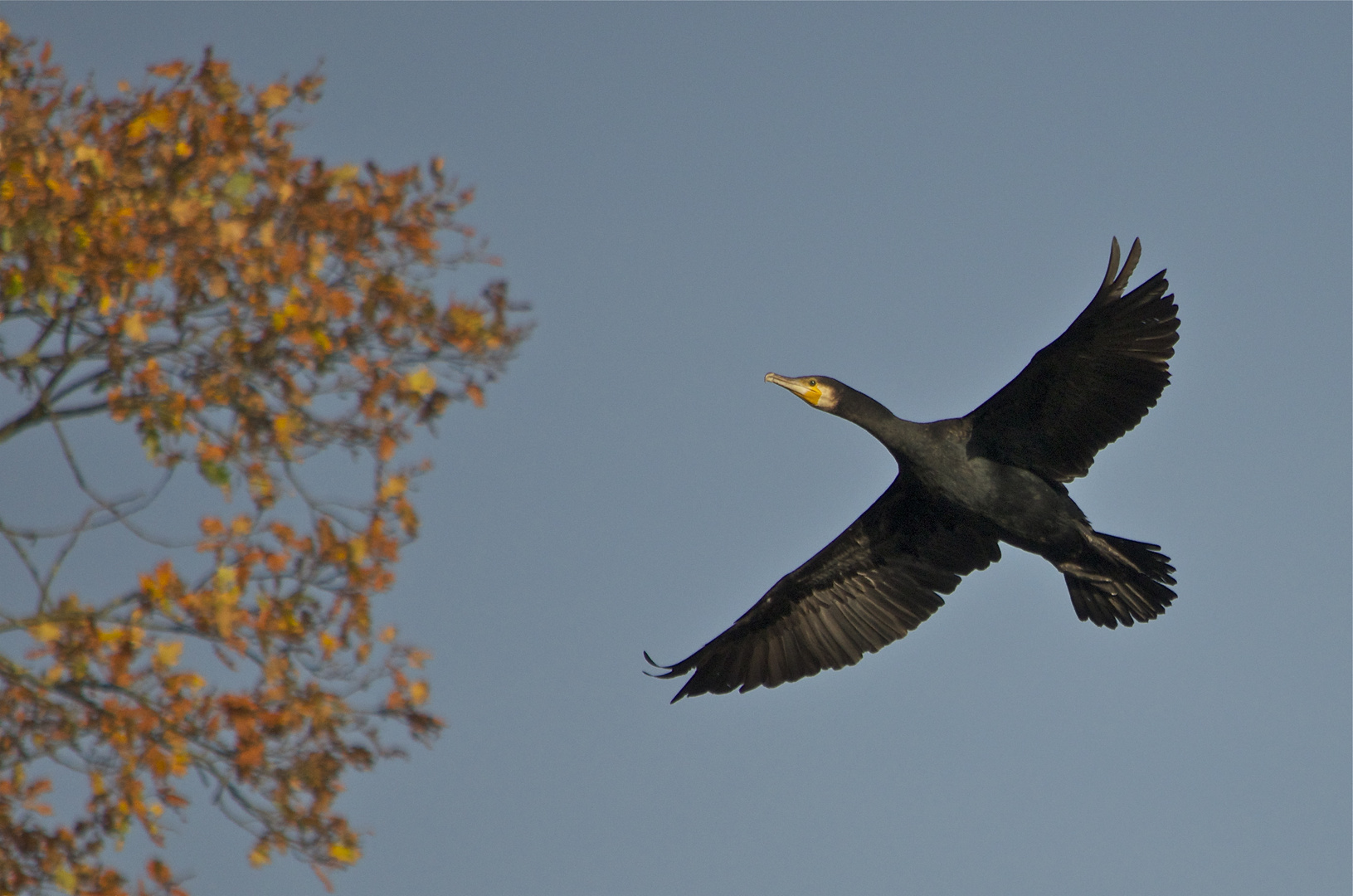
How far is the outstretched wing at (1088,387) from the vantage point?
696 centimetres

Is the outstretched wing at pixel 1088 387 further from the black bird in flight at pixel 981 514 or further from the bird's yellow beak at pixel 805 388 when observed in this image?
the bird's yellow beak at pixel 805 388

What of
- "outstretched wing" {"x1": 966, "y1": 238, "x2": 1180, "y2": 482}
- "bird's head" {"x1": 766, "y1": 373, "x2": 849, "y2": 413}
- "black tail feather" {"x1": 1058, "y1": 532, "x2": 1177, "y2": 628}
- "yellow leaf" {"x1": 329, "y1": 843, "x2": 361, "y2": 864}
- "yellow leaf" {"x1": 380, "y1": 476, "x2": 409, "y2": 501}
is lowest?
"yellow leaf" {"x1": 329, "y1": 843, "x2": 361, "y2": 864}

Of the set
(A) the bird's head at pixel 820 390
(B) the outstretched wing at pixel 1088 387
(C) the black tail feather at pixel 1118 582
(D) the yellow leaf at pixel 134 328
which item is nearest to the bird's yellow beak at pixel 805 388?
(A) the bird's head at pixel 820 390

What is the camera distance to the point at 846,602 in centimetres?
896

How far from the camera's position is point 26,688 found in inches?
181

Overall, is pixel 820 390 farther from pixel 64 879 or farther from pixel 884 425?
pixel 64 879

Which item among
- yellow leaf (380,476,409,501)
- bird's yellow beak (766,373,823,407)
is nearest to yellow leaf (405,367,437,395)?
yellow leaf (380,476,409,501)

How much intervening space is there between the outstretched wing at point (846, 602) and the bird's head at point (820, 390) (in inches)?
42.1

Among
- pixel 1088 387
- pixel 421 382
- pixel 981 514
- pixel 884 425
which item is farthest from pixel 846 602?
pixel 421 382

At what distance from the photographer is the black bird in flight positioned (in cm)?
715

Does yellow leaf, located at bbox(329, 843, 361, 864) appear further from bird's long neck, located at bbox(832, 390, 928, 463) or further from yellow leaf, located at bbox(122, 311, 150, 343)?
bird's long neck, located at bbox(832, 390, 928, 463)

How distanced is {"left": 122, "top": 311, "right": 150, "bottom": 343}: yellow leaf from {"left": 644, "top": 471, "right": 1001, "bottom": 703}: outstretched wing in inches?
185

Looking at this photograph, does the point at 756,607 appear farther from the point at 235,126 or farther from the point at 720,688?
the point at 235,126

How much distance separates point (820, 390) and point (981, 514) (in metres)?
1.20
